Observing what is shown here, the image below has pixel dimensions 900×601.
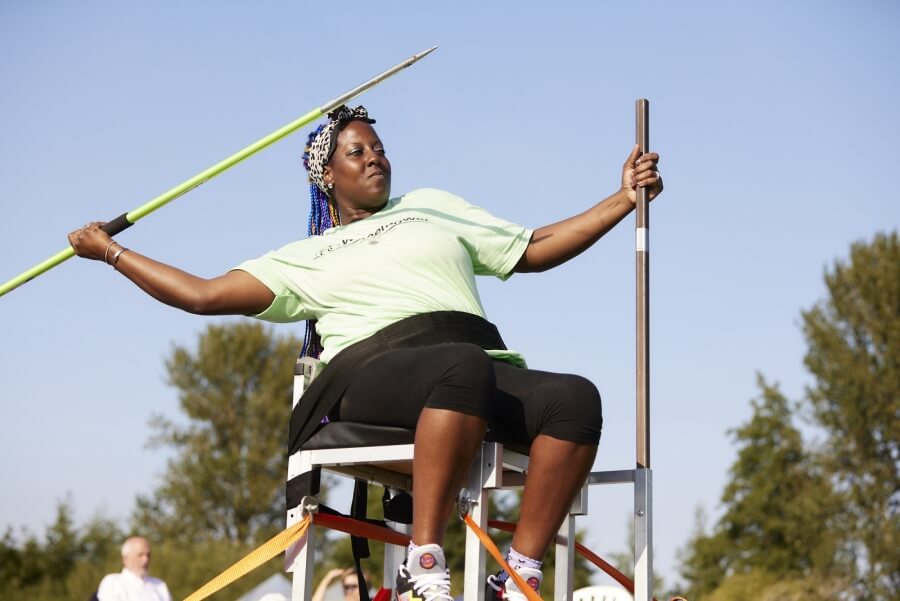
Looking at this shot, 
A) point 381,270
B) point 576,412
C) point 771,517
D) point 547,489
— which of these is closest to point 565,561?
point 547,489

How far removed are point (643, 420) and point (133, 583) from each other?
216 inches

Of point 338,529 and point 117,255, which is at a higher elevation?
point 117,255

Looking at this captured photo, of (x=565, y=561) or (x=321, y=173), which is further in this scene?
(x=321, y=173)

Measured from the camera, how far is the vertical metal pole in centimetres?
338

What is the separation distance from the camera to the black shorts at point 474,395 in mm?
3080

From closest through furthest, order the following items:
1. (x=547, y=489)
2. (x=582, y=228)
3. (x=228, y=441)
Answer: (x=547, y=489) → (x=582, y=228) → (x=228, y=441)

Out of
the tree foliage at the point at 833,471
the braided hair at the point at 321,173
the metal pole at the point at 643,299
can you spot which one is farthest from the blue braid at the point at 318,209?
the tree foliage at the point at 833,471

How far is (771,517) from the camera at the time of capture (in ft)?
→ 93.6

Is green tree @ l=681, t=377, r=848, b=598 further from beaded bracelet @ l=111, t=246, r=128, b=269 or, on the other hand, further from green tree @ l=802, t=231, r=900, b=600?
beaded bracelet @ l=111, t=246, r=128, b=269

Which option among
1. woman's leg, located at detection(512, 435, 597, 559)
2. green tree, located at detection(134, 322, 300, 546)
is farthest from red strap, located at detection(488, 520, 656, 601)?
green tree, located at detection(134, 322, 300, 546)

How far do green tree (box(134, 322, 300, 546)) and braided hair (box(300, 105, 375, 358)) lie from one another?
1128 inches

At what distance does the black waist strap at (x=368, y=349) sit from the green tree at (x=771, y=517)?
2397 centimetres

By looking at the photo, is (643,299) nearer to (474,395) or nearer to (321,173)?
(474,395)

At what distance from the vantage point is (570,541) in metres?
3.52
